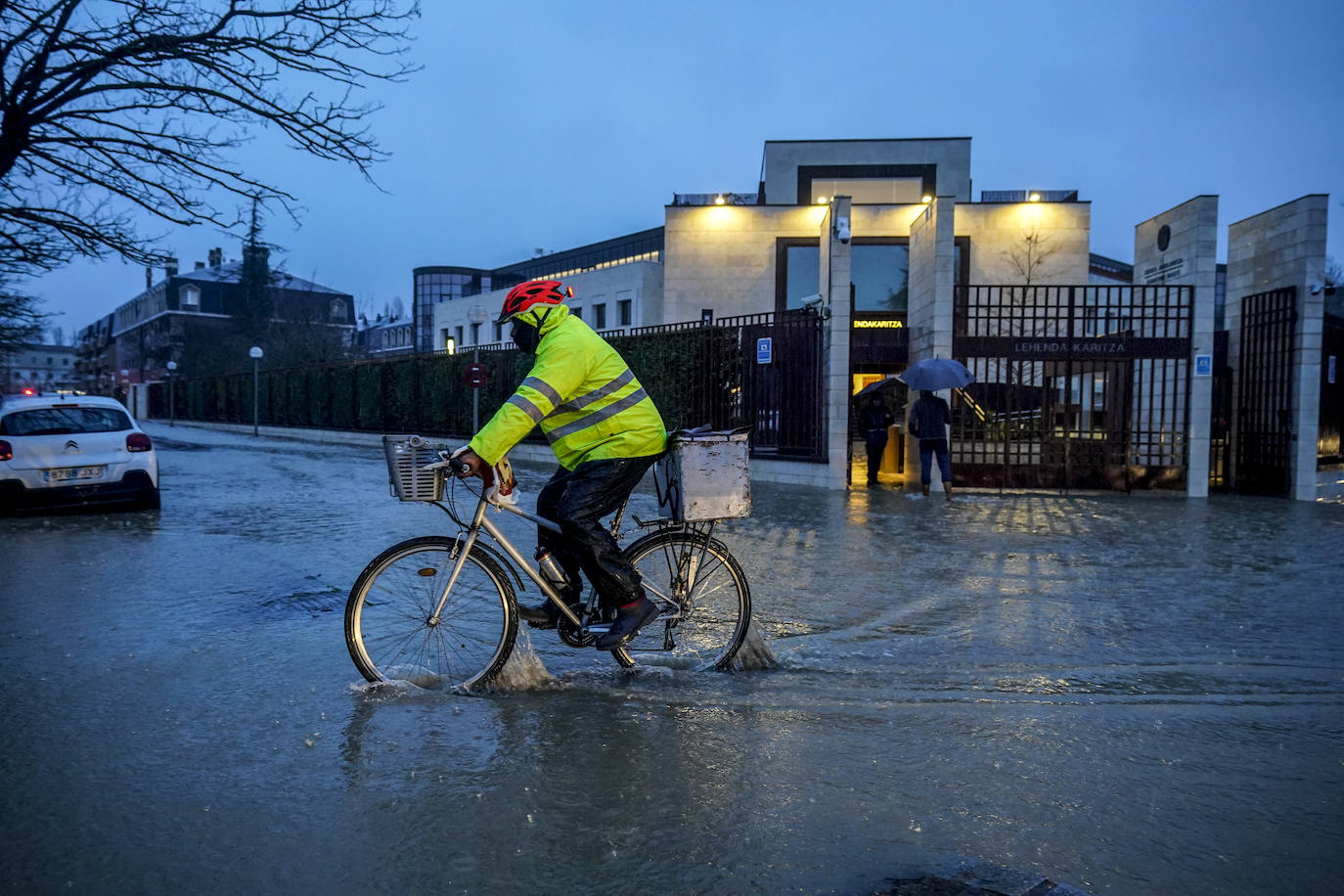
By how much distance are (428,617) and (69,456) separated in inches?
372

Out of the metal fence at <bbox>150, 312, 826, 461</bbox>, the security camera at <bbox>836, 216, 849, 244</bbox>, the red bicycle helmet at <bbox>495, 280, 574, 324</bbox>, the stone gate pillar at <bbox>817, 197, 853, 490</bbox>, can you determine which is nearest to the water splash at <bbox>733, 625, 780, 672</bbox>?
the red bicycle helmet at <bbox>495, 280, 574, 324</bbox>

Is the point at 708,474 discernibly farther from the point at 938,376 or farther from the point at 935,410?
the point at 935,410

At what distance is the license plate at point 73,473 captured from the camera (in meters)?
12.2

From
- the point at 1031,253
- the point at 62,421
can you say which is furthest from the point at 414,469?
the point at 1031,253

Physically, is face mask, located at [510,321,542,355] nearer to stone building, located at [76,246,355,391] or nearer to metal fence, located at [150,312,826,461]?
metal fence, located at [150,312,826,461]

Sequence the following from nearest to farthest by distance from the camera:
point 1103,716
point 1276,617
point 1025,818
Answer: point 1025,818
point 1103,716
point 1276,617

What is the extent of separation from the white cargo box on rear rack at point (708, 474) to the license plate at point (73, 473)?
991cm

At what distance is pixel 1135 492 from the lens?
17.4 meters

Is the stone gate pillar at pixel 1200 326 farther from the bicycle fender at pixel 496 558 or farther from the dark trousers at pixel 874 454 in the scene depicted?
the bicycle fender at pixel 496 558

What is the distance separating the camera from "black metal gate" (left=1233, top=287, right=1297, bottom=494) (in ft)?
57.1

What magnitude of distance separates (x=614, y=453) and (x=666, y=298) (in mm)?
31847

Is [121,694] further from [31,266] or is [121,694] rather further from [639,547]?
[31,266]

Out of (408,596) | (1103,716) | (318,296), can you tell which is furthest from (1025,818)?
(318,296)

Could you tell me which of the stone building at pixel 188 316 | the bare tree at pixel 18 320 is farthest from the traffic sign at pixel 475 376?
the stone building at pixel 188 316
